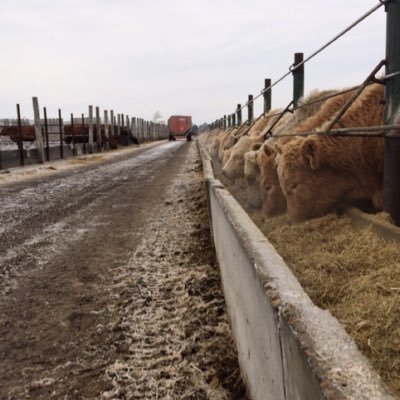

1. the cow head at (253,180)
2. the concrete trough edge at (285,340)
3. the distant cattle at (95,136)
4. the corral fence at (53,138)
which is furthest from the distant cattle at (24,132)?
the concrete trough edge at (285,340)

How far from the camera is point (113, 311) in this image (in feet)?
11.6

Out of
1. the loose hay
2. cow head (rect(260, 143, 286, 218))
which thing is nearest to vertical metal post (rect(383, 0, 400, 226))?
the loose hay

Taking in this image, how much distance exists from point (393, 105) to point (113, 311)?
2.87 metres

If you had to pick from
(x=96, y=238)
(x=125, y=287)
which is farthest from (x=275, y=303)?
(x=96, y=238)

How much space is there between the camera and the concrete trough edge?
118 centimetres

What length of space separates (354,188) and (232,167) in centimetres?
462

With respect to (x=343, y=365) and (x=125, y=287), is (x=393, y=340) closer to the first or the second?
(x=343, y=365)

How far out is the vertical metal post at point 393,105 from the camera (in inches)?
150

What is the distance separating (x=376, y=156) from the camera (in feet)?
15.5

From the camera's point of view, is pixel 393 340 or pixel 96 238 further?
pixel 96 238

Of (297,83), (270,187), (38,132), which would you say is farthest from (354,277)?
(38,132)

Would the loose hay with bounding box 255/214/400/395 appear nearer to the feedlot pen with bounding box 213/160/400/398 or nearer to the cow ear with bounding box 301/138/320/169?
the feedlot pen with bounding box 213/160/400/398

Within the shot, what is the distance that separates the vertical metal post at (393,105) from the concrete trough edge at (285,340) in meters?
1.75

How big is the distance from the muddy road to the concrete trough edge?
388mm
